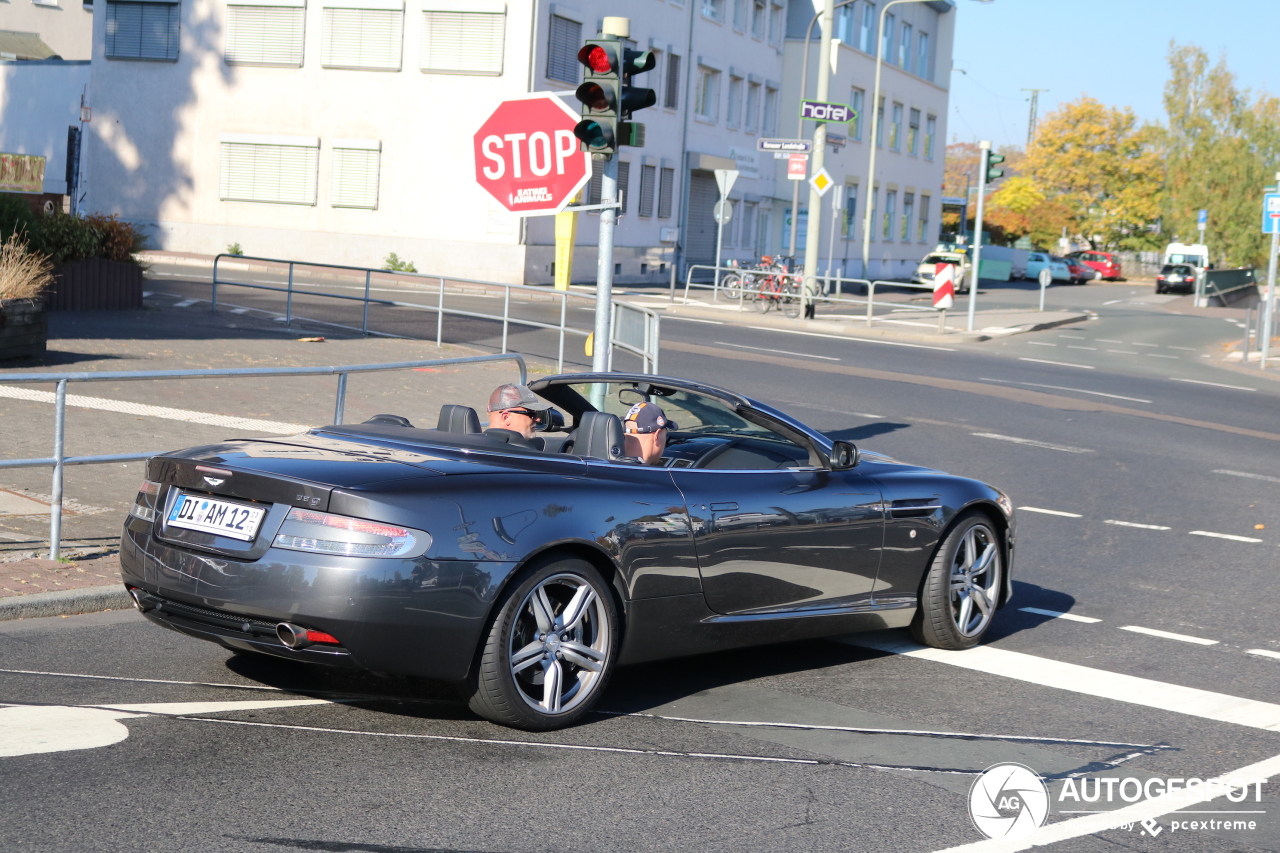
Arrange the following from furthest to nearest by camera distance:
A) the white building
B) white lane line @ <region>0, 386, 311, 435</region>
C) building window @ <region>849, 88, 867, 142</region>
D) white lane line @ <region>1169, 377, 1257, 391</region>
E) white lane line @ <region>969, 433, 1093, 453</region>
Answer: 1. building window @ <region>849, 88, 867, 142</region>
2. the white building
3. white lane line @ <region>1169, 377, 1257, 391</region>
4. white lane line @ <region>969, 433, 1093, 453</region>
5. white lane line @ <region>0, 386, 311, 435</region>

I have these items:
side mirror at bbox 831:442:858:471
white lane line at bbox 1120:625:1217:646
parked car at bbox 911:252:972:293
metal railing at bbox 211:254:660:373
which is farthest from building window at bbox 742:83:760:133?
side mirror at bbox 831:442:858:471

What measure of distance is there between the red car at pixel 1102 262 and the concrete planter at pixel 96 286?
73.9 metres

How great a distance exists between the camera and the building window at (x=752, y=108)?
54.9m

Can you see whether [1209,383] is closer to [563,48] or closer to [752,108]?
[563,48]

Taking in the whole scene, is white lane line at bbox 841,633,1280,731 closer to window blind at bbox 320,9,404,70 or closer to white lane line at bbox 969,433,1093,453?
white lane line at bbox 969,433,1093,453

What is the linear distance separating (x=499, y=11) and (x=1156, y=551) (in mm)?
33611

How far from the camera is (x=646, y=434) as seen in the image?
20.8 ft

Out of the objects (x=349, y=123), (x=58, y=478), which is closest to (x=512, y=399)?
(x=58, y=478)

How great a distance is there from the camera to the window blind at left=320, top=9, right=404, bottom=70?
41.8 m

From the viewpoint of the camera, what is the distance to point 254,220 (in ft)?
144

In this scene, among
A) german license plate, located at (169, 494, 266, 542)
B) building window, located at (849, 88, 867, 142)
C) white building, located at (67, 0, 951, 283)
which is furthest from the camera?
building window, located at (849, 88, 867, 142)

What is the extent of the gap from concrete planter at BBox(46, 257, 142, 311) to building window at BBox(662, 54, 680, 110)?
28755mm

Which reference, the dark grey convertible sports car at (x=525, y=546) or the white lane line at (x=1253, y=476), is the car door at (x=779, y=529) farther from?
the white lane line at (x=1253, y=476)

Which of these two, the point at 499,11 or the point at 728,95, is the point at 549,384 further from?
the point at 728,95
